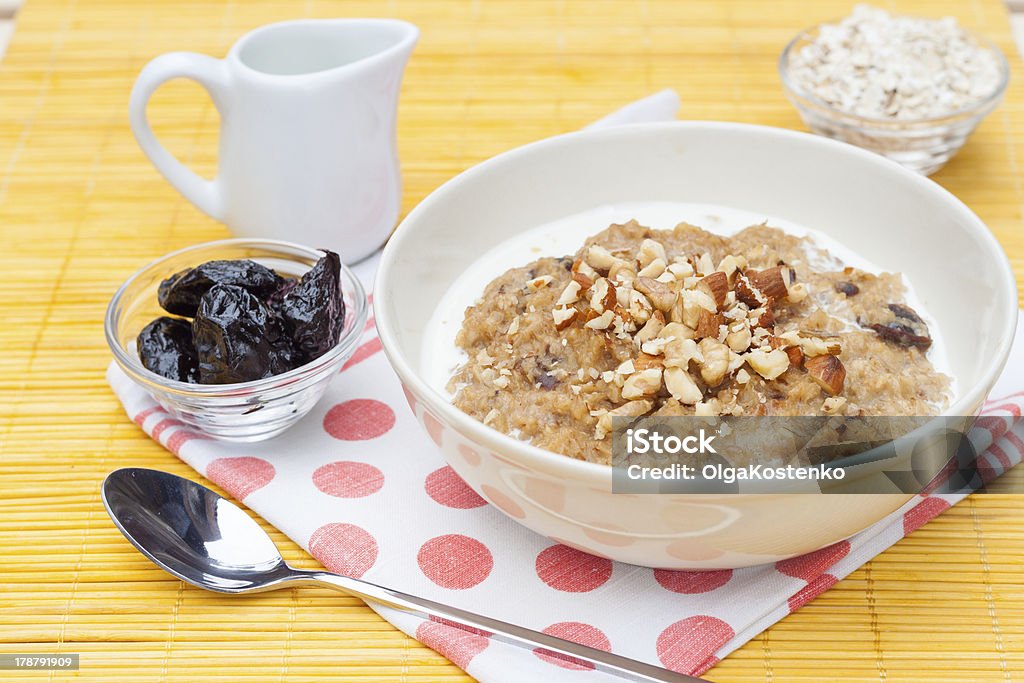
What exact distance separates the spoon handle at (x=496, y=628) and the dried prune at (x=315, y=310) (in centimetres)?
38

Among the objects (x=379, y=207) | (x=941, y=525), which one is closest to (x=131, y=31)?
(x=379, y=207)

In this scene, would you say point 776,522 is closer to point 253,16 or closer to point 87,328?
point 87,328

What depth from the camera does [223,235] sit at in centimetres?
212

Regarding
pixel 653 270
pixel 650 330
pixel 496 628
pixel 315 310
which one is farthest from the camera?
pixel 315 310

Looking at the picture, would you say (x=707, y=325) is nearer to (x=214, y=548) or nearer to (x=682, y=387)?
(x=682, y=387)

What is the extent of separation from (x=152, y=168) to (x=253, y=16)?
73cm

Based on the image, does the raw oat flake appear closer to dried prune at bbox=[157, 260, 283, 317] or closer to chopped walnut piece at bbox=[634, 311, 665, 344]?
chopped walnut piece at bbox=[634, 311, 665, 344]

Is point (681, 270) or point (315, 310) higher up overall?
point (681, 270)

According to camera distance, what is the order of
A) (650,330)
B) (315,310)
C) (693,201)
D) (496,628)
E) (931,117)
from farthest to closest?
(931,117) → (693,201) → (315,310) → (650,330) → (496,628)

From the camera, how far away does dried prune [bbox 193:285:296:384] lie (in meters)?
1.52

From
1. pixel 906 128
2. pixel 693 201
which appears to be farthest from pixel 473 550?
pixel 906 128

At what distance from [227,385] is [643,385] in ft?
1.98

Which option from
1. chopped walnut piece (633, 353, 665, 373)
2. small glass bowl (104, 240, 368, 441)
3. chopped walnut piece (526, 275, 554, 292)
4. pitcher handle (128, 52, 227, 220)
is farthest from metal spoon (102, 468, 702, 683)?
pitcher handle (128, 52, 227, 220)

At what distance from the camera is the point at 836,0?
279 centimetres
